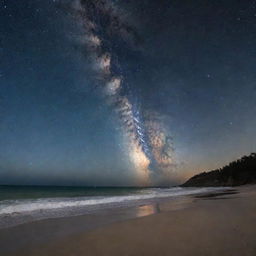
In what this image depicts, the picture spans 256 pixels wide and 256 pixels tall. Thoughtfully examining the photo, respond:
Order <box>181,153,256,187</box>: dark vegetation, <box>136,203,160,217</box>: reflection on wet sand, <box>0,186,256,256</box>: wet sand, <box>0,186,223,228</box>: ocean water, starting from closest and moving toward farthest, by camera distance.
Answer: <box>0,186,256,256</box>: wet sand → <box>136,203,160,217</box>: reflection on wet sand → <box>0,186,223,228</box>: ocean water → <box>181,153,256,187</box>: dark vegetation

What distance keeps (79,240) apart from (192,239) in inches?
100

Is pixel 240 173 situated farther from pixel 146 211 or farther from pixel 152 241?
pixel 152 241

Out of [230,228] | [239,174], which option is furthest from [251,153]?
[230,228]

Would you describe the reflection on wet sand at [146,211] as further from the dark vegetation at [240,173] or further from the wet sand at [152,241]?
the dark vegetation at [240,173]

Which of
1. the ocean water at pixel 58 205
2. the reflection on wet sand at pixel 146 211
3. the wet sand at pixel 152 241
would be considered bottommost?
the wet sand at pixel 152 241

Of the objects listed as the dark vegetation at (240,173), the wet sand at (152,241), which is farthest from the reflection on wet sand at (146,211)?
the dark vegetation at (240,173)

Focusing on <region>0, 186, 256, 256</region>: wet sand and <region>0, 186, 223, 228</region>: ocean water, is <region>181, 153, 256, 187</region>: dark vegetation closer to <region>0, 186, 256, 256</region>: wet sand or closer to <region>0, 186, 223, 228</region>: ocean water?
<region>0, 186, 223, 228</region>: ocean water

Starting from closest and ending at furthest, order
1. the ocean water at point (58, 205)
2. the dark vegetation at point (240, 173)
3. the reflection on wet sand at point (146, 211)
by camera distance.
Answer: the reflection on wet sand at point (146, 211) → the ocean water at point (58, 205) → the dark vegetation at point (240, 173)

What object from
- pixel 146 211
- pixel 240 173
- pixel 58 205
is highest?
pixel 240 173

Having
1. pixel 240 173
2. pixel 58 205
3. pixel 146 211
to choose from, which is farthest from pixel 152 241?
pixel 240 173

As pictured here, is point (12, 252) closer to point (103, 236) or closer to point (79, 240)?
point (79, 240)

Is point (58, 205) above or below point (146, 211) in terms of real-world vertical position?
above

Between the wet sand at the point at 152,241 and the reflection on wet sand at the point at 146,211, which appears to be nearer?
the wet sand at the point at 152,241

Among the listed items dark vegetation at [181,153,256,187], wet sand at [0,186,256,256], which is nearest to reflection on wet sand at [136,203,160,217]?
wet sand at [0,186,256,256]
